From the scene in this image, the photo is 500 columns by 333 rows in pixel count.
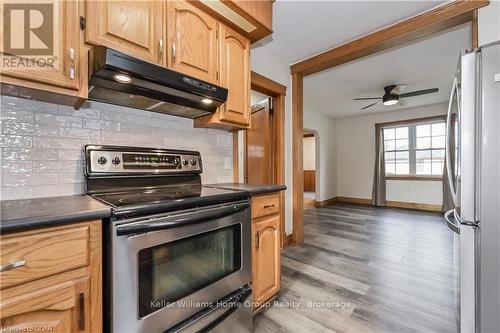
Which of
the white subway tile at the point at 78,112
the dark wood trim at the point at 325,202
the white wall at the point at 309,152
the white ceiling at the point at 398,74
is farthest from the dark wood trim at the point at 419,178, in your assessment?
the white subway tile at the point at 78,112

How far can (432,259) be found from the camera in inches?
98.8

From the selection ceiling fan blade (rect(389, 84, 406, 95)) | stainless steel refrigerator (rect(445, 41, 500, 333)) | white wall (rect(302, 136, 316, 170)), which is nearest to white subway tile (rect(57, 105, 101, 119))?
stainless steel refrigerator (rect(445, 41, 500, 333))

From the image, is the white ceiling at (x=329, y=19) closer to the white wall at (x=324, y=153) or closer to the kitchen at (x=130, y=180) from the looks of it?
the kitchen at (x=130, y=180)

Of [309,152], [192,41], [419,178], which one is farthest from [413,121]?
[192,41]

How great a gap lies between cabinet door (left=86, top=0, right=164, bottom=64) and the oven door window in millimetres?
1048

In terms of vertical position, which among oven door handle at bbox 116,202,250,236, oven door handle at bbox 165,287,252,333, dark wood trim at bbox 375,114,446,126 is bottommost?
oven door handle at bbox 165,287,252,333

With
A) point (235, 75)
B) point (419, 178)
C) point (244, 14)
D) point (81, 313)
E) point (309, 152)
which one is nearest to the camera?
point (81, 313)

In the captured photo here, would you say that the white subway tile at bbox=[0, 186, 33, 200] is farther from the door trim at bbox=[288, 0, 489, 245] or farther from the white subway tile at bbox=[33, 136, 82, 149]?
the door trim at bbox=[288, 0, 489, 245]

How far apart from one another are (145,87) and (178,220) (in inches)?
29.4

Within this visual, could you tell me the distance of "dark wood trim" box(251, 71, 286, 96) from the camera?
97.8 inches

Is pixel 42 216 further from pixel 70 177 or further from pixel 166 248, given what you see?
pixel 70 177

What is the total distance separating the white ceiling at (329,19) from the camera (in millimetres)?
1945

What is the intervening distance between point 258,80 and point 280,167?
1.09 metres

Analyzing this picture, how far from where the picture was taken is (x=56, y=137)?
1.19 m
